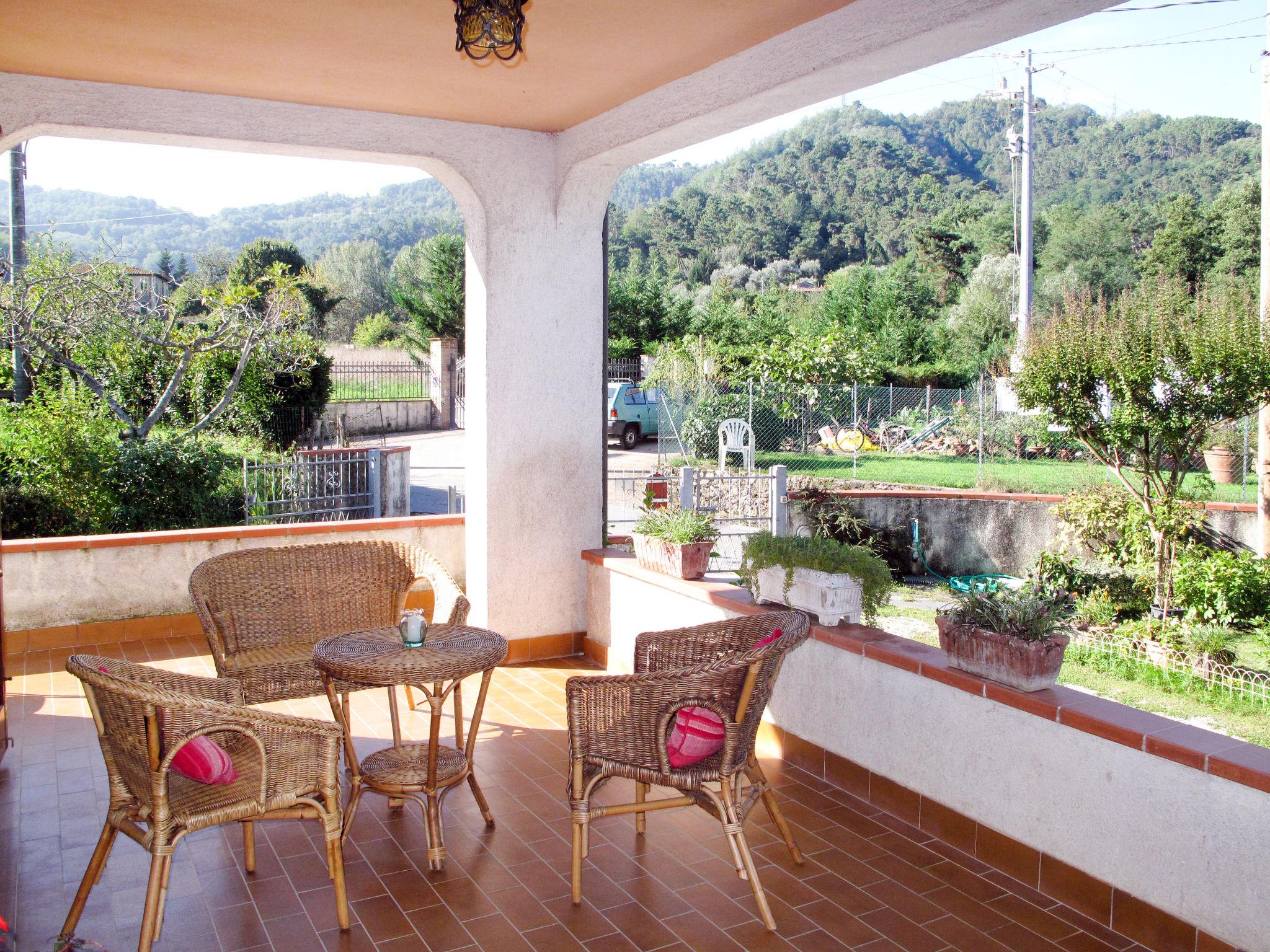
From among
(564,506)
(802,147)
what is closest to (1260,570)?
(564,506)

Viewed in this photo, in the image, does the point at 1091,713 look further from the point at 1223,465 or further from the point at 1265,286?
the point at 1223,465

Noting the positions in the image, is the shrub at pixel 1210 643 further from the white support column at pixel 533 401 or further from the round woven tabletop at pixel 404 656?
the round woven tabletop at pixel 404 656

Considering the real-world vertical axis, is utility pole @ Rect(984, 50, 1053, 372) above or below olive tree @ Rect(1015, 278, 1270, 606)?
above

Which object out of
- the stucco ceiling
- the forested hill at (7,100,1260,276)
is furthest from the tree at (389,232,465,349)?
the stucco ceiling

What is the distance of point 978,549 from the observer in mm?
11648

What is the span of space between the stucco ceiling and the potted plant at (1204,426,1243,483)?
12520 mm

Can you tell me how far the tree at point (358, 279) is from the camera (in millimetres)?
38406

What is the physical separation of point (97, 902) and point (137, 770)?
0.65m

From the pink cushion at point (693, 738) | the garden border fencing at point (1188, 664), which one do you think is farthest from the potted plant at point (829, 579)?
the garden border fencing at point (1188, 664)

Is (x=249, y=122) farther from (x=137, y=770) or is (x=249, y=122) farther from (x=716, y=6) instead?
(x=137, y=770)

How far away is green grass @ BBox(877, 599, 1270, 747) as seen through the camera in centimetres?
612

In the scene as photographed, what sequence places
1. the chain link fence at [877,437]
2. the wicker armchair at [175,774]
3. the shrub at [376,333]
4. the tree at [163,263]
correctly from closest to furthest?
1. the wicker armchair at [175,774]
2. the chain link fence at [877,437]
3. the shrub at [376,333]
4. the tree at [163,263]

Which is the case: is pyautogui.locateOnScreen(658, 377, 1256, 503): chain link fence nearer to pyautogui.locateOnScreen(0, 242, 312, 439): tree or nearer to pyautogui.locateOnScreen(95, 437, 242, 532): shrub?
pyautogui.locateOnScreen(0, 242, 312, 439): tree

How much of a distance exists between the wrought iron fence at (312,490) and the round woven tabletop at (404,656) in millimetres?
5090
